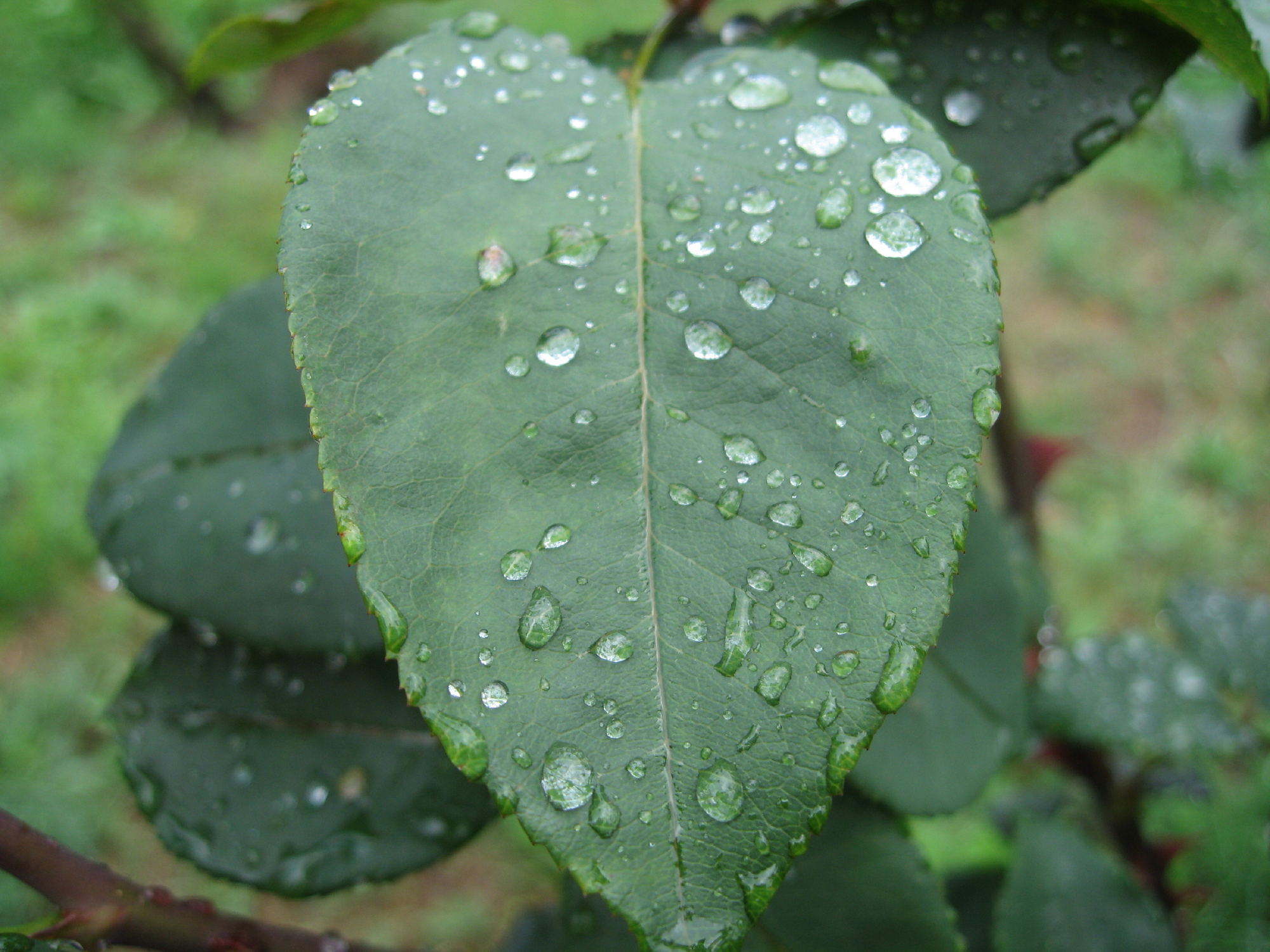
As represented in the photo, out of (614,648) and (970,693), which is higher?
(614,648)

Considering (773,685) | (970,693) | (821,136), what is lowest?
(970,693)

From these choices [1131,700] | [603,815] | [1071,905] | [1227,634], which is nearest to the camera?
[603,815]

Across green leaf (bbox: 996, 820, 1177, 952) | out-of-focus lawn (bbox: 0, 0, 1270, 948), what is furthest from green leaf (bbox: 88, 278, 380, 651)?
out-of-focus lawn (bbox: 0, 0, 1270, 948)

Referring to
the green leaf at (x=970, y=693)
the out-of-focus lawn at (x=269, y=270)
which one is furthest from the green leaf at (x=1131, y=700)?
the out-of-focus lawn at (x=269, y=270)

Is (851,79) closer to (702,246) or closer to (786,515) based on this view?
(702,246)

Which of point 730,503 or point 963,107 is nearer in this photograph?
point 730,503

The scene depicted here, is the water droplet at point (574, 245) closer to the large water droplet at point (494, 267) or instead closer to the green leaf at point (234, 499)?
the large water droplet at point (494, 267)

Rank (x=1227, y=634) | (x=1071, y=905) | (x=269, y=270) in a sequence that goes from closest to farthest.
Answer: (x=1071, y=905) → (x=1227, y=634) → (x=269, y=270)

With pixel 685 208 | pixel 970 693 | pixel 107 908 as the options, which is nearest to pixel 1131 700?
pixel 970 693
